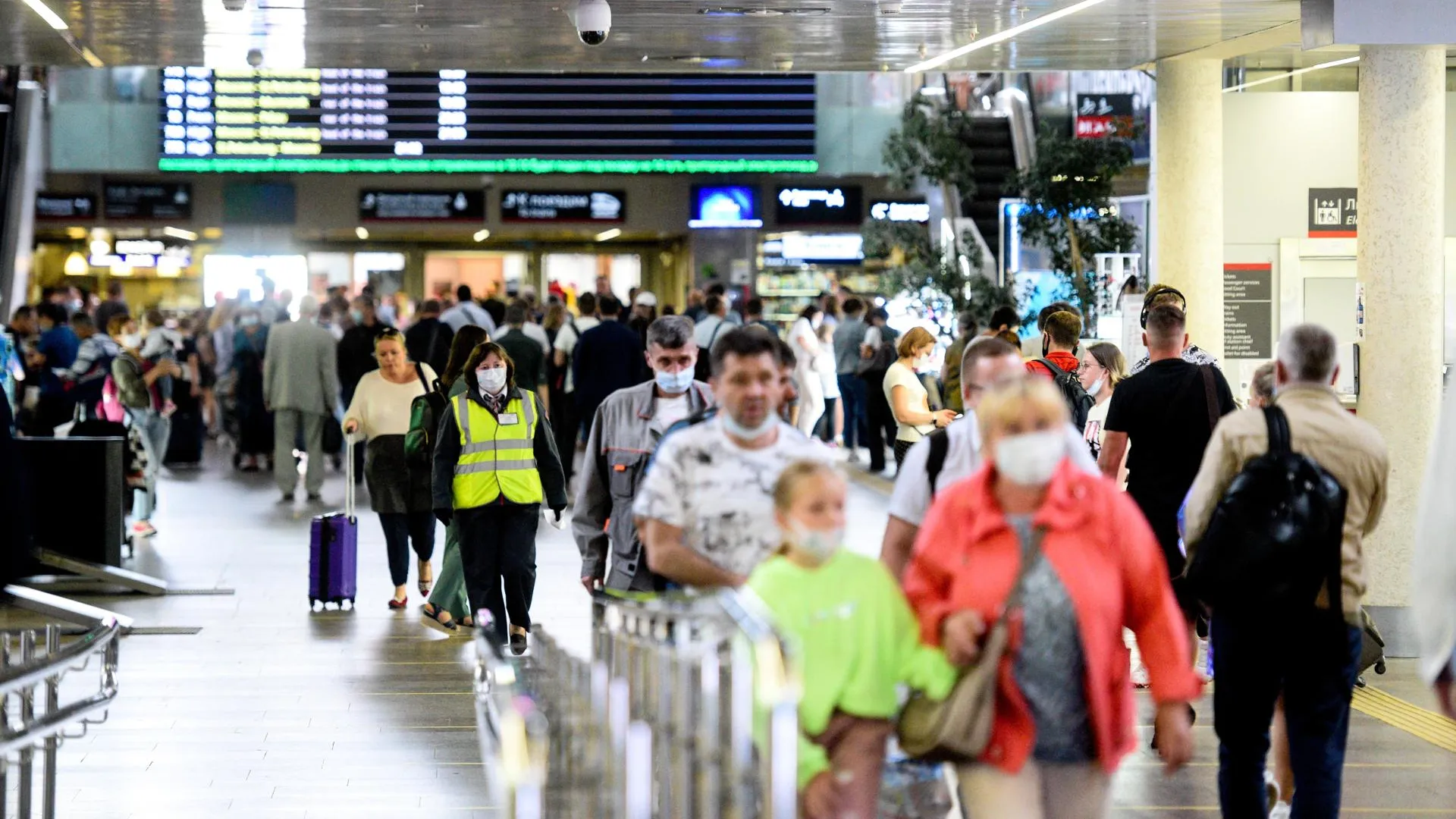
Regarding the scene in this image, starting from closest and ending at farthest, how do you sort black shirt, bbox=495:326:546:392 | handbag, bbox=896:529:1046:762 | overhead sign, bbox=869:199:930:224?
handbag, bbox=896:529:1046:762 → black shirt, bbox=495:326:546:392 → overhead sign, bbox=869:199:930:224

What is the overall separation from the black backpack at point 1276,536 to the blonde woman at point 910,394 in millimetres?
5029

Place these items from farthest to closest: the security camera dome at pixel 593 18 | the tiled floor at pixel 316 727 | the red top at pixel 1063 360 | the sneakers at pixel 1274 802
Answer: the security camera dome at pixel 593 18, the red top at pixel 1063 360, the tiled floor at pixel 316 727, the sneakers at pixel 1274 802

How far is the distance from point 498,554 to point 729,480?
13.9ft

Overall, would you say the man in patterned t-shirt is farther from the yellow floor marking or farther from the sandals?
the sandals

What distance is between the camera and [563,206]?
22203 mm

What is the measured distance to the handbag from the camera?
11.9 ft

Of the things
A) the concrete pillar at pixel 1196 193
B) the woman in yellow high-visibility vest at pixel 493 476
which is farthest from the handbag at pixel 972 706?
the concrete pillar at pixel 1196 193

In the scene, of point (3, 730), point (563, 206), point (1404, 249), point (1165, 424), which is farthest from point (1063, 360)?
point (563, 206)

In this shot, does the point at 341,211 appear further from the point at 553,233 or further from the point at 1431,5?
the point at 1431,5

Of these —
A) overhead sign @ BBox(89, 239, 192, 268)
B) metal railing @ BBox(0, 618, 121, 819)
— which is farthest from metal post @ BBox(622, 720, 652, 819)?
overhead sign @ BBox(89, 239, 192, 268)

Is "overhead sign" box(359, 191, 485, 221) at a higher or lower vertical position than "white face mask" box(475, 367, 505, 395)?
higher

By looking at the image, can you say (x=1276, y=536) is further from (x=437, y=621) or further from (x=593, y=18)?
(x=437, y=621)

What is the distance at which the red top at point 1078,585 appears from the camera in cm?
367

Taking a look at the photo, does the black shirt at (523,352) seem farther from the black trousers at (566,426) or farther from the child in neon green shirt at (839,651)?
the child in neon green shirt at (839,651)
